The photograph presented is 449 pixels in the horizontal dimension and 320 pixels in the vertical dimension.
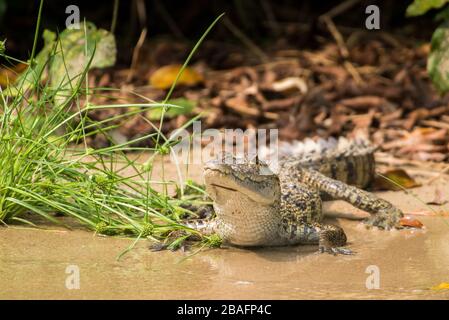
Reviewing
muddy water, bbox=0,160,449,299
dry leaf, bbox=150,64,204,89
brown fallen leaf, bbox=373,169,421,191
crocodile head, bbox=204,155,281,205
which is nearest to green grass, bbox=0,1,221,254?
muddy water, bbox=0,160,449,299

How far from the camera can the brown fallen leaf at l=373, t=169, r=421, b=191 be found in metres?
6.15

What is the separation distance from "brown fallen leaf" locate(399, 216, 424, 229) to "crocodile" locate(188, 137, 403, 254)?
4 centimetres

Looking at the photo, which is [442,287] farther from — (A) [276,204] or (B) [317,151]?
(B) [317,151]

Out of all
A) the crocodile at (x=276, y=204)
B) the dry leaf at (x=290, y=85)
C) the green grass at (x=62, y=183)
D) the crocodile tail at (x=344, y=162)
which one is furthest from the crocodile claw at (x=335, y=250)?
the dry leaf at (x=290, y=85)

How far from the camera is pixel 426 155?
6.87 m

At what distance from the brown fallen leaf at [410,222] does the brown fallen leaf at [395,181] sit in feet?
2.77

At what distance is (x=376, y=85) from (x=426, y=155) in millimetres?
1880

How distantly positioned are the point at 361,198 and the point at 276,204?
113 centimetres

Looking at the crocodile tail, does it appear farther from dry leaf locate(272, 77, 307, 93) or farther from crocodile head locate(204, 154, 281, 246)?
dry leaf locate(272, 77, 307, 93)

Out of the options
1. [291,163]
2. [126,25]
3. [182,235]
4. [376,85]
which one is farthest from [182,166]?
[126,25]

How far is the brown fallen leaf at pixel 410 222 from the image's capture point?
5195 millimetres

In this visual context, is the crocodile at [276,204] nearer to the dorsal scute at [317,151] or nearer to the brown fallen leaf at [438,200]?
the dorsal scute at [317,151]

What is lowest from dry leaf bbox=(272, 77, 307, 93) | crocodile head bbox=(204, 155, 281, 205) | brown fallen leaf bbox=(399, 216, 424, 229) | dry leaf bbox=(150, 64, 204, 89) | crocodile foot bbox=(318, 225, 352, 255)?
crocodile foot bbox=(318, 225, 352, 255)

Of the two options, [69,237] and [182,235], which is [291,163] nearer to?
[182,235]
